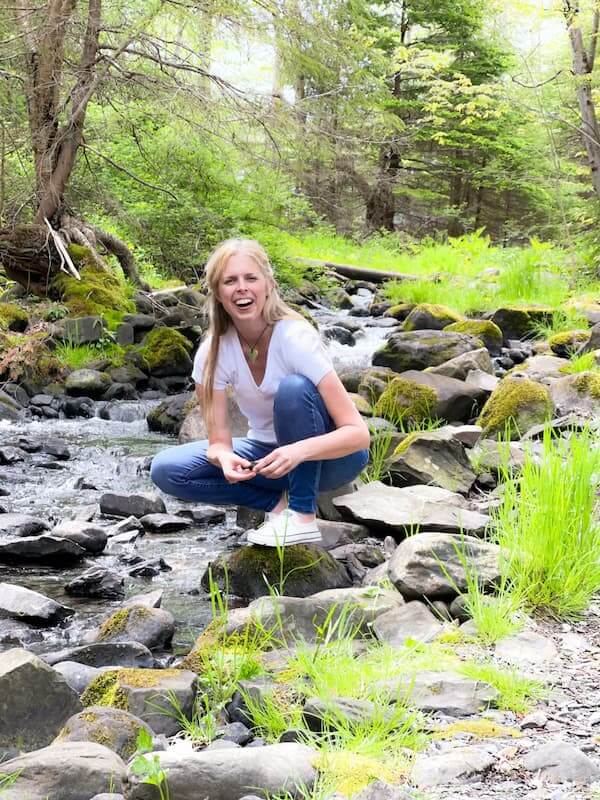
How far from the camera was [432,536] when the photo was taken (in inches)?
122

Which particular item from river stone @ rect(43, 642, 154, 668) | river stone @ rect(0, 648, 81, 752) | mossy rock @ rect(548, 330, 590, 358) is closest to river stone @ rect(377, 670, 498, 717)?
river stone @ rect(0, 648, 81, 752)

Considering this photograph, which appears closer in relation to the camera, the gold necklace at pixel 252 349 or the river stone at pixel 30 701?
the river stone at pixel 30 701

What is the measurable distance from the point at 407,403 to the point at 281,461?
2984 mm

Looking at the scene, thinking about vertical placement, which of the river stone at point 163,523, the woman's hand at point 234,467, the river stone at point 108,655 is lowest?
the river stone at point 108,655

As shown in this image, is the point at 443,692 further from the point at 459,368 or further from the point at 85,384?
the point at 85,384

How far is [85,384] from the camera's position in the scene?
8.29 m

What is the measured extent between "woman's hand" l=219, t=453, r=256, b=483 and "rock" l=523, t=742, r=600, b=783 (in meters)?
1.60

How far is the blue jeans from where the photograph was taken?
330cm

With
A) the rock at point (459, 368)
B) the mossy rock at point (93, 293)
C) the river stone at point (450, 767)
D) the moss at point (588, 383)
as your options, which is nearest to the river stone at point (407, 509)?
the river stone at point (450, 767)

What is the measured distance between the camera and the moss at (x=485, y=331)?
9.45 metres

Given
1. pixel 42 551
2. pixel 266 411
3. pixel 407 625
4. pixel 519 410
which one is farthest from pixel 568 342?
pixel 407 625

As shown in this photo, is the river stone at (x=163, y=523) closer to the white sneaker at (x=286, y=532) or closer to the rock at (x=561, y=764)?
the white sneaker at (x=286, y=532)

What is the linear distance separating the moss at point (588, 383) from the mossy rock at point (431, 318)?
4.17m

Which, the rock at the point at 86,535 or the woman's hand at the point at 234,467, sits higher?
the woman's hand at the point at 234,467
